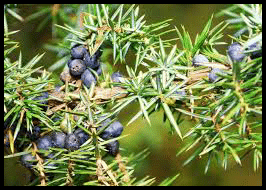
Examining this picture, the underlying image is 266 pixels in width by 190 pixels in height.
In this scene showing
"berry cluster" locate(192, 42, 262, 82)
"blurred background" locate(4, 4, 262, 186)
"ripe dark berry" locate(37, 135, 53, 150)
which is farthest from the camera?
"blurred background" locate(4, 4, 262, 186)

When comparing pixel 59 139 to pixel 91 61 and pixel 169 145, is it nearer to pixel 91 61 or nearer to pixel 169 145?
pixel 91 61

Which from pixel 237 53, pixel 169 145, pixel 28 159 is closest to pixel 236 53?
pixel 237 53

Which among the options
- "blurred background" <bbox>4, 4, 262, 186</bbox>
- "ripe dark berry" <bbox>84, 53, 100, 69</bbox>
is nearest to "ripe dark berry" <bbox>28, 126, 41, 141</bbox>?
"ripe dark berry" <bbox>84, 53, 100, 69</bbox>

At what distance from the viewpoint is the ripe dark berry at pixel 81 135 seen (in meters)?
0.59

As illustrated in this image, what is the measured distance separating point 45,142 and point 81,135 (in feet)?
0.18

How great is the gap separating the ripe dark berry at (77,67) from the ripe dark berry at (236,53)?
0.71ft

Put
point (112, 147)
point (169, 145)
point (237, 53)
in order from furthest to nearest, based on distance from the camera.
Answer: point (169, 145)
point (112, 147)
point (237, 53)

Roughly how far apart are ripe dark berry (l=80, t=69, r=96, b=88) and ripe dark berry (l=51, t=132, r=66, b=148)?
0.08 meters

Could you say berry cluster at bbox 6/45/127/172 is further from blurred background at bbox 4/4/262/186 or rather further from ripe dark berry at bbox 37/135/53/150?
blurred background at bbox 4/4/262/186

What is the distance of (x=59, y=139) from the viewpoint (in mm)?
605

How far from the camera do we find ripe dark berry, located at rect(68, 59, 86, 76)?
646 millimetres

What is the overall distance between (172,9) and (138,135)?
40 cm

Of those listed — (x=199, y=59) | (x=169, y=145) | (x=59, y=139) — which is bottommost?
(x=169, y=145)

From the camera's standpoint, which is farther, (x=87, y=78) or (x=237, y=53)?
(x=87, y=78)
